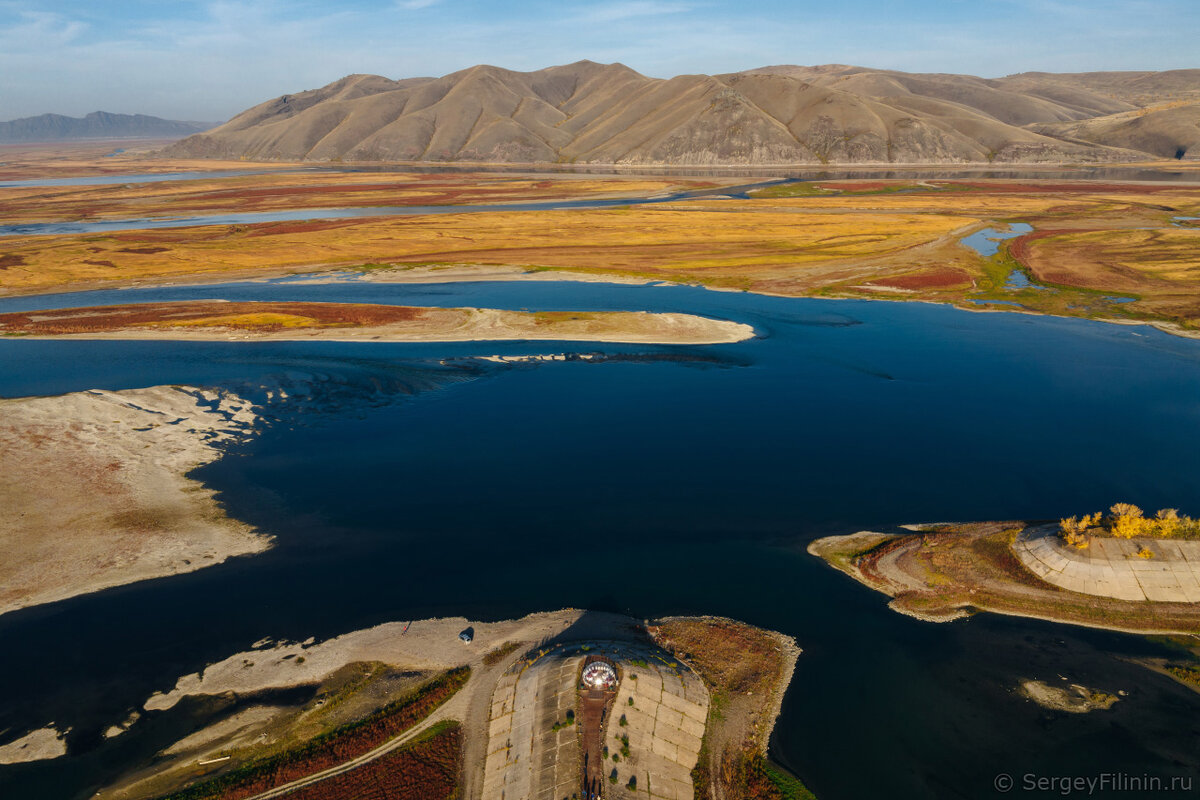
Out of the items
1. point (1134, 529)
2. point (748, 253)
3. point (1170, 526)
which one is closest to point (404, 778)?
point (1134, 529)

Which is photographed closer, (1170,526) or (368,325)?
(1170,526)

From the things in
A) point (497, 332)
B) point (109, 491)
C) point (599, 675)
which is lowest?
point (599, 675)

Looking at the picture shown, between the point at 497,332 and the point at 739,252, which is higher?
the point at 739,252

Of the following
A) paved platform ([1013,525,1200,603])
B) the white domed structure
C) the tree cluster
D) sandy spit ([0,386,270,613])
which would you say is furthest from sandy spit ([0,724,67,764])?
the tree cluster

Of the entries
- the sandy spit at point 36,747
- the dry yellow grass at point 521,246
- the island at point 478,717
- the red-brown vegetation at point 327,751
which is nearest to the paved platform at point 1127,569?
the island at point 478,717

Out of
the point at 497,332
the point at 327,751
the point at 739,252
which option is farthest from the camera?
the point at 739,252

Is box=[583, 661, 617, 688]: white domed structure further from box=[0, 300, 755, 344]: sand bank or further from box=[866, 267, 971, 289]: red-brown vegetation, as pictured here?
box=[866, 267, 971, 289]: red-brown vegetation

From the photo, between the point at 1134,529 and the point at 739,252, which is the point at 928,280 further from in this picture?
the point at 1134,529

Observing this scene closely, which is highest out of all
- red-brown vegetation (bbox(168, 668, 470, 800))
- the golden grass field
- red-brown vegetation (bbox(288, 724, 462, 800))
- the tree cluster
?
the golden grass field
